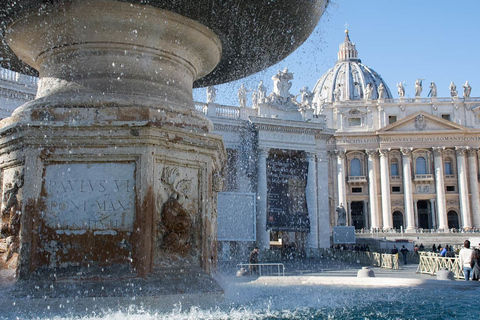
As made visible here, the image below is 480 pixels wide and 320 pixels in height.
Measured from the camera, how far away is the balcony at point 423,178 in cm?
6450

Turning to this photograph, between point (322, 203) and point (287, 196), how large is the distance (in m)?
4.10

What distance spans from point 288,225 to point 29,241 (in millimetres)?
25560

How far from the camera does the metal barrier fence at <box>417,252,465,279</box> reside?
48.9ft

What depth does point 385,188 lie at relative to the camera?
6450 centimetres

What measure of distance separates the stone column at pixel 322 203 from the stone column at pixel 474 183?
3729 centimetres

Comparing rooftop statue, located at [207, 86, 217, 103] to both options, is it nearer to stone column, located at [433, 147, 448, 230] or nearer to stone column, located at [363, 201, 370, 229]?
stone column, located at [363, 201, 370, 229]

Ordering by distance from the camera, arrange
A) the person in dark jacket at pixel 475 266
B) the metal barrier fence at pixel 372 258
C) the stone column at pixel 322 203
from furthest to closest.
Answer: the stone column at pixel 322 203 → the metal barrier fence at pixel 372 258 → the person in dark jacket at pixel 475 266

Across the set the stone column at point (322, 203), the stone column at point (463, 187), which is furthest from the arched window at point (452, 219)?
the stone column at point (322, 203)

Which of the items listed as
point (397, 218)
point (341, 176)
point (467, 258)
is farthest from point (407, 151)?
point (467, 258)

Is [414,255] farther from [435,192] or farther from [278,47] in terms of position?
[435,192]

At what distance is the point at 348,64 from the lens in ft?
339

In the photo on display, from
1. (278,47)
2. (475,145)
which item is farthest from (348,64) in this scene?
(278,47)

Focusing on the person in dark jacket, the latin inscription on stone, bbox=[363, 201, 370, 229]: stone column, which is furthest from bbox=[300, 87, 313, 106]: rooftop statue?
bbox=[363, 201, 370, 229]: stone column

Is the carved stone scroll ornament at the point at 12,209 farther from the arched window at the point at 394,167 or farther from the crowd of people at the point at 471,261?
the arched window at the point at 394,167
